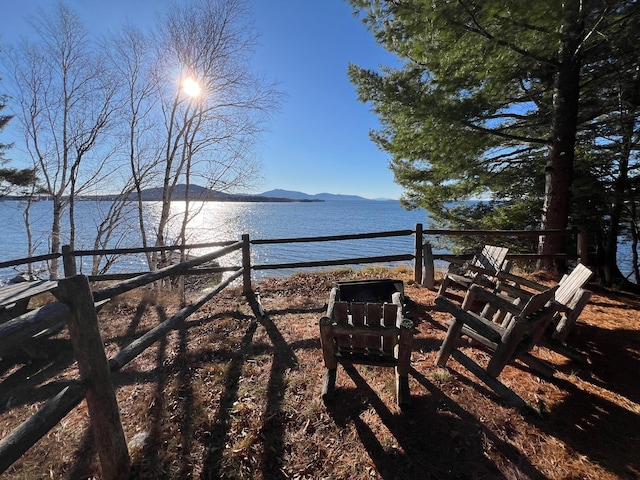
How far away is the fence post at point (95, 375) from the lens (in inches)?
81.0

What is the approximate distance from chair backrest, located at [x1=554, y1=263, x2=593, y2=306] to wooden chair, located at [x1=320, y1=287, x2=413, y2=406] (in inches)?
93.2

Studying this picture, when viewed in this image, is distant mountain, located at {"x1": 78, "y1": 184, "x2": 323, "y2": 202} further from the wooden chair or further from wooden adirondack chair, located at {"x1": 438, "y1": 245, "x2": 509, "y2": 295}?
the wooden chair

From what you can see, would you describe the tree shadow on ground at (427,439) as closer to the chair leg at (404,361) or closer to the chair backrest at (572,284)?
the chair leg at (404,361)

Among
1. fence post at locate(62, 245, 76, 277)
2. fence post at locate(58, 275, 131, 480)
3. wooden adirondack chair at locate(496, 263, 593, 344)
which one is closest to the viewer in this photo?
fence post at locate(58, 275, 131, 480)

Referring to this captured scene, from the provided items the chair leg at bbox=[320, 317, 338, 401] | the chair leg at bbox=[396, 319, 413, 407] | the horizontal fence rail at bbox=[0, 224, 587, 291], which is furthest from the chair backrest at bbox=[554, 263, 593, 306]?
the chair leg at bbox=[320, 317, 338, 401]

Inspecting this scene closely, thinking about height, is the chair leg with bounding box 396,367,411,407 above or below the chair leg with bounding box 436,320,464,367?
below

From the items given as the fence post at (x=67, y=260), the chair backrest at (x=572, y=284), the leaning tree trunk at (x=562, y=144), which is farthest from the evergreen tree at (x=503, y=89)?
the fence post at (x=67, y=260)

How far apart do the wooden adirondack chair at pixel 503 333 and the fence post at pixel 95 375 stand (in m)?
3.00

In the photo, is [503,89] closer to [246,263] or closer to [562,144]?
[562,144]

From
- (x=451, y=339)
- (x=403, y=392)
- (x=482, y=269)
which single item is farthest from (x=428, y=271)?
(x=403, y=392)

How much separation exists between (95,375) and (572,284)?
5339 millimetres

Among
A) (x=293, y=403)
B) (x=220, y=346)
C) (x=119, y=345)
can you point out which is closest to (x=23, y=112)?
(x=119, y=345)

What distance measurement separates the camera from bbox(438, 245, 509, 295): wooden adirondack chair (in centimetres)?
510

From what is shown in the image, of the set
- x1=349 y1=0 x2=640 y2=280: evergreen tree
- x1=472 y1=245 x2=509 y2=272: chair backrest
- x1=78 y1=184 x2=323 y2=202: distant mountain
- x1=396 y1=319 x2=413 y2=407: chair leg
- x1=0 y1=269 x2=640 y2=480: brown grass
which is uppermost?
x1=349 y1=0 x2=640 y2=280: evergreen tree
